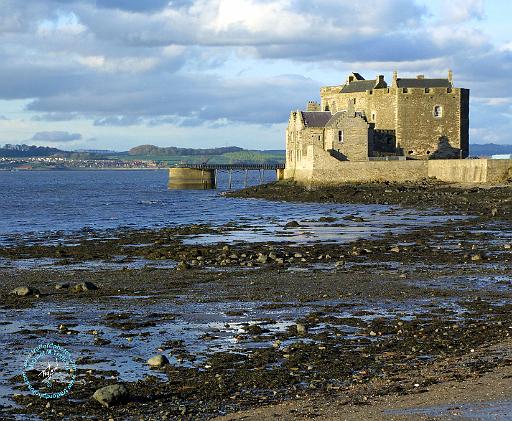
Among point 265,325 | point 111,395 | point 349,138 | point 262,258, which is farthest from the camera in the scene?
point 349,138

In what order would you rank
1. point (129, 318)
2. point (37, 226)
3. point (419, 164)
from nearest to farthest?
1. point (129, 318)
2. point (37, 226)
3. point (419, 164)

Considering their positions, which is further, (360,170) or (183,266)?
(360,170)

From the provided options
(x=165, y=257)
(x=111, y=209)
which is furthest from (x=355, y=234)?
(x=111, y=209)

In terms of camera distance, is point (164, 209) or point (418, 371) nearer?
point (418, 371)

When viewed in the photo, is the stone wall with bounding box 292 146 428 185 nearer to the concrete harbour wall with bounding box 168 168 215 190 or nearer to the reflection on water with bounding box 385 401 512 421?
the concrete harbour wall with bounding box 168 168 215 190

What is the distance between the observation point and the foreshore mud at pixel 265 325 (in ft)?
38.0

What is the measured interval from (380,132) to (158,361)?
68.7m

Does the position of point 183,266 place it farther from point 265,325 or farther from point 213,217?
point 213,217

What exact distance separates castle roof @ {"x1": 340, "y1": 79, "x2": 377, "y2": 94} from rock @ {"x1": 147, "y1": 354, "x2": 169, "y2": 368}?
7185 cm

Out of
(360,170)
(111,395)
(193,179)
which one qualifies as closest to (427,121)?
(360,170)

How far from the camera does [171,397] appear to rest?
1182 cm

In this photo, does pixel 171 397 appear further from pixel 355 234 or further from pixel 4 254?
pixel 355 234

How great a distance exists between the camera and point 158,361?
13406 millimetres

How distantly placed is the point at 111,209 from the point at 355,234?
1190 inches
